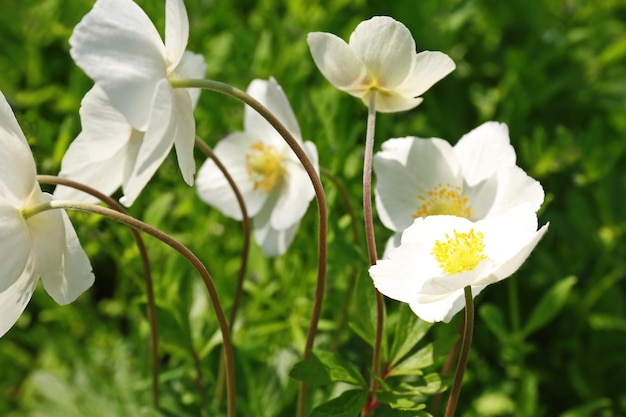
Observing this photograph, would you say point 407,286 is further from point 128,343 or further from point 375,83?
point 128,343

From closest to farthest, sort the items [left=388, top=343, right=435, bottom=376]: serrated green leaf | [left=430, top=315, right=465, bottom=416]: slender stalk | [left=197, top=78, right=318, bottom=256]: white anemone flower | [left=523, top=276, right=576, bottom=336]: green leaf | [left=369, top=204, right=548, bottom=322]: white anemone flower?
[left=369, top=204, right=548, bottom=322]: white anemone flower → [left=388, top=343, right=435, bottom=376]: serrated green leaf → [left=430, top=315, right=465, bottom=416]: slender stalk → [left=197, top=78, right=318, bottom=256]: white anemone flower → [left=523, top=276, right=576, bottom=336]: green leaf

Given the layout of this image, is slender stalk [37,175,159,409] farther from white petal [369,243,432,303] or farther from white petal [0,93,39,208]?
white petal [369,243,432,303]

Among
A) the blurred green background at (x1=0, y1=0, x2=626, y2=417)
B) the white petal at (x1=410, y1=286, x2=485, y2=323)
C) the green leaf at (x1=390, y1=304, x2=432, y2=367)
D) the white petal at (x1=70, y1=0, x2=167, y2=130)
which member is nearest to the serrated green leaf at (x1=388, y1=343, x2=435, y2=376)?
the green leaf at (x1=390, y1=304, x2=432, y2=367)

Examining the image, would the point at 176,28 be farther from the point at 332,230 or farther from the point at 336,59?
the point at 332,230

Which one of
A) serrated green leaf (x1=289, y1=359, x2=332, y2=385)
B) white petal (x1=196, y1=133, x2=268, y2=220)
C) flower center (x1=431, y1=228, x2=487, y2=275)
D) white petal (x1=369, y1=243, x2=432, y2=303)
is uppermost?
flower center (x1=431, y1=228, x2=487, y2=275)

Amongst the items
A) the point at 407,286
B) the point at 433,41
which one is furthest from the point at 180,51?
the point at 433,41

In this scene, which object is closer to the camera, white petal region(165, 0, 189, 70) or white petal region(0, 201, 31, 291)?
white petal region(0, 201, 31, 291)

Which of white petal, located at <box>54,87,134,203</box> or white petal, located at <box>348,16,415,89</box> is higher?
white petal, located at <box>348,16,415,89</box>
